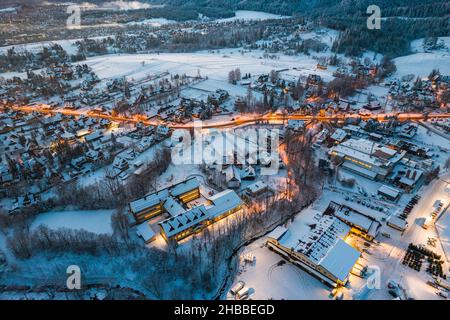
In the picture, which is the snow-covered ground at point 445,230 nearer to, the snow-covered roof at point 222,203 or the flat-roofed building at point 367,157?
the flat-roofed building at point 367,157

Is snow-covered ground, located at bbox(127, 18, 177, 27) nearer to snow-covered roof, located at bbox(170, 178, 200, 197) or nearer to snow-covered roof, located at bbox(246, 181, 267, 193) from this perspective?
snow-covered roof, located at bbox(170, 178, 200, 197)

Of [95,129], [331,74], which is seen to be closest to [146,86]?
[95,129]

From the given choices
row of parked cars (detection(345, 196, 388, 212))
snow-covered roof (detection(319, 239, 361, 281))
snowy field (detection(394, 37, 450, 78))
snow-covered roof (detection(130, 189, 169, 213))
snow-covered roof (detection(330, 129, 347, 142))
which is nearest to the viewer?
snow-covered roof (detection(319, 239, 361, 281))

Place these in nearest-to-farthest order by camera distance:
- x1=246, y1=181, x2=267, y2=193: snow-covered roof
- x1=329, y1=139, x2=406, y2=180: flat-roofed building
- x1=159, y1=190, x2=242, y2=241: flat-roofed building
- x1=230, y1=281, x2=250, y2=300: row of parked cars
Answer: x1=230, y1=281, x2=250, y2=300: row of parked cars → x1=159, y1=190, x2=242, y2=241: flat-roofed building → x1=246, y1=181, x2=267, y2=193: snow-covered roof → x1=329, y1=139, x2=406, y2=180: flat-roofed building

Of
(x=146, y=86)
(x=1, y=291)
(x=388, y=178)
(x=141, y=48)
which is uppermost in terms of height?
(x=141, y=48)

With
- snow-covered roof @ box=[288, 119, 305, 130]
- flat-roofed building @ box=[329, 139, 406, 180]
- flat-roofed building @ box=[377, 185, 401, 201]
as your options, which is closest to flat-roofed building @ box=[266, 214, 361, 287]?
flat-roofed building @ box=[377, 185, 401, 201]
